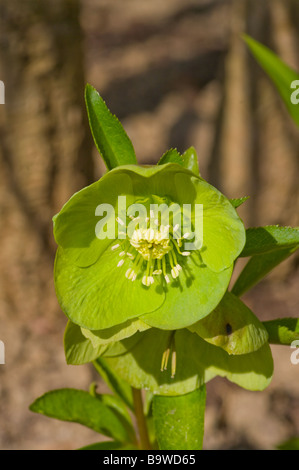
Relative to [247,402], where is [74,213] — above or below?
above

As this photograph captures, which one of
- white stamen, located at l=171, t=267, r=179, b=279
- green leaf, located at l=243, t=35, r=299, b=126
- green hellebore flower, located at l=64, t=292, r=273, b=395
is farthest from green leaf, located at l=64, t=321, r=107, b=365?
green leaf, located at l=243, t=35, r=299, b=126

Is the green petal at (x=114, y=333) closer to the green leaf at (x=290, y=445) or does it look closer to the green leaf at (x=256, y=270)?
the green leaf at (x=256, y=270)

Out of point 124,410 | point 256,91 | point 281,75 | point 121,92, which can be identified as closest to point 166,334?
point 124,410

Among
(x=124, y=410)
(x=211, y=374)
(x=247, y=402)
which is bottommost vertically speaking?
(x=247, y=402)

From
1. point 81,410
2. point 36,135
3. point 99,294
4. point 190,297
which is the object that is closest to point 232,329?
point 190,297

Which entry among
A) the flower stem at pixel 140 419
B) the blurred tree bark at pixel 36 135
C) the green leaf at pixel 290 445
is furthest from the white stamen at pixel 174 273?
the blurred tree bark at pixel 36 135

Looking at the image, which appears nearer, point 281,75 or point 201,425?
point 201,425

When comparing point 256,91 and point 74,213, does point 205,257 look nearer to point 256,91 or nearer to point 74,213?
point 74,213
